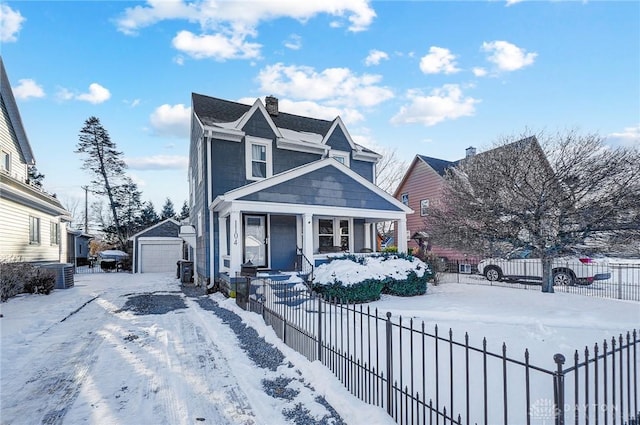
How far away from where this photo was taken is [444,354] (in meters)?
5.25

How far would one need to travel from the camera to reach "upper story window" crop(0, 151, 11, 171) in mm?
16141

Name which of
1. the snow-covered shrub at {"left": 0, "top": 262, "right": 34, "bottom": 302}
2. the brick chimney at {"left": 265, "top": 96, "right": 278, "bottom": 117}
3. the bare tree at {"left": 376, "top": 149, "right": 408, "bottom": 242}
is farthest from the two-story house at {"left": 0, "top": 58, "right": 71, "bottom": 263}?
the bare tree at {"left": 376, "top": 149, "right": 408, "bottom": 242}

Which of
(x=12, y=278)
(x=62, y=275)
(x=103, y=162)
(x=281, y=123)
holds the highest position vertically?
(x=103, y=162)

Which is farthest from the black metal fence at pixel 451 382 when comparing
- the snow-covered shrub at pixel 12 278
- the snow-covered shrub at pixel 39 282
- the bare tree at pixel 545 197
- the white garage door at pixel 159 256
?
the white garage door at pixel 159 256

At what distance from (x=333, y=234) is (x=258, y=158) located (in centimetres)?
461

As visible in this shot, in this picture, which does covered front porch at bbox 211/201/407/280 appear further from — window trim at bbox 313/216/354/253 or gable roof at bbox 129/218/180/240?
gable roof at bbox 129/218/180/240

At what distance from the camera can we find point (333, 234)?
49.1 ft

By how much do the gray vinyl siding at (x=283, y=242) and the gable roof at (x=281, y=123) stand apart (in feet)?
10.7

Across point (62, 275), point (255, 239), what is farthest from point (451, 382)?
point (62, 275)

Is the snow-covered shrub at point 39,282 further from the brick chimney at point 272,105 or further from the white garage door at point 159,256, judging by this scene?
the white garage door at point 159,256

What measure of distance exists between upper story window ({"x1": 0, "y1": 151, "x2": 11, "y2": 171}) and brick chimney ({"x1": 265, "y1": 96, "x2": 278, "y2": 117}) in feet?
42.0

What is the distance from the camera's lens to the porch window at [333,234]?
14.7 meters

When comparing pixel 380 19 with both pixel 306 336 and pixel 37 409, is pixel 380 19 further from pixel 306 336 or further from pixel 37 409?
pixel 37 409

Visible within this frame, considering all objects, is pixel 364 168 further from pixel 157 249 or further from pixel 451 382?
pixel 157 249
